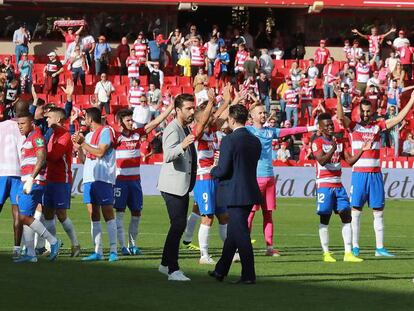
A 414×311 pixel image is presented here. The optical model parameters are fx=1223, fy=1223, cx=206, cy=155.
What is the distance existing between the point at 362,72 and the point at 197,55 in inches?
227

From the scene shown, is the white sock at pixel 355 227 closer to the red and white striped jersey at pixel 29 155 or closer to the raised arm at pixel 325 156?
the raised arm at pixel 325 156

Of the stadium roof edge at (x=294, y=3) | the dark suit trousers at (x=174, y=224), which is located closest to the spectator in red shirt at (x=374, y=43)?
the stadium roof edge at (x=294, y=3)

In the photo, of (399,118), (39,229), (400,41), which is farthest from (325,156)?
(400,41)

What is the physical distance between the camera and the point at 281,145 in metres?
36.0

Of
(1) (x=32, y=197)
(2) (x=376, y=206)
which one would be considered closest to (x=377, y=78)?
(2) (x=376, y=206)

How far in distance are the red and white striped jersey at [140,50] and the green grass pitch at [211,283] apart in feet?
71.8

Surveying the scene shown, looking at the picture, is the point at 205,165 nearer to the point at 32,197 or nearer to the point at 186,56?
the point at 32,197

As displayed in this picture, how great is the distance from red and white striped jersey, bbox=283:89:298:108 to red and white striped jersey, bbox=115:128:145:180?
21.4m

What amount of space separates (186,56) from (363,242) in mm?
22770

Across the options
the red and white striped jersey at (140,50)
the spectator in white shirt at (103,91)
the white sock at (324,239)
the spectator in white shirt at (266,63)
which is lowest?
the white sock at (324,239)

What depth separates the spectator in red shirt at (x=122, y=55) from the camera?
43875 mm

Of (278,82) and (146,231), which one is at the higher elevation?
(278,82)

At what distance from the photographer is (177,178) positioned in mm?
14617

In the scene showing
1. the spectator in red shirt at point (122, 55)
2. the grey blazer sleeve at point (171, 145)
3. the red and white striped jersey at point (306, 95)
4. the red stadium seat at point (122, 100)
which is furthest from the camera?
the spectator in red shirt at point (122, 55)
